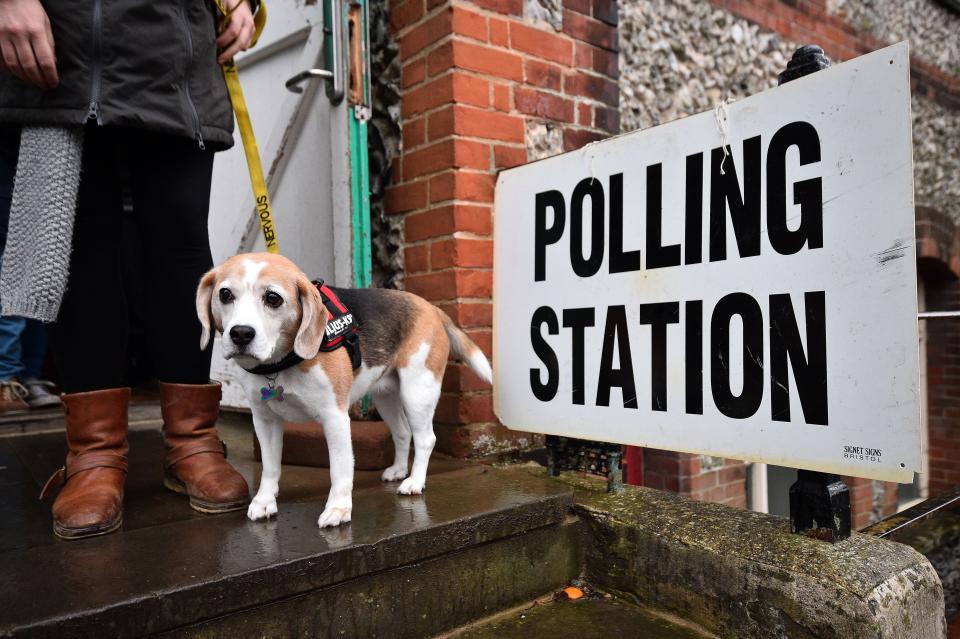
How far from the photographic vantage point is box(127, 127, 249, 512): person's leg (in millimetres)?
1817

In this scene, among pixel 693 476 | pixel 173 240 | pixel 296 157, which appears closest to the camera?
pixel 173 240

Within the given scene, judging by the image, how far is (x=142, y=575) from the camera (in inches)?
52.6

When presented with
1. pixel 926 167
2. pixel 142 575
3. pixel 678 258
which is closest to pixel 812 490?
pixel 678 258

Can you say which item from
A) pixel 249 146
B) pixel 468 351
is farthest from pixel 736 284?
pixel 249 146

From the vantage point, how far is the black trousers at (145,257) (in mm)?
1763

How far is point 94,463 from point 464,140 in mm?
1549

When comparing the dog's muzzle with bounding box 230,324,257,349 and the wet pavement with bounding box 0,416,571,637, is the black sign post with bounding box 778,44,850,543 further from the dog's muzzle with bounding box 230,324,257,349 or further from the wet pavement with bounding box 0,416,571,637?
the dog's muzzle with bounding box 230,324,257,349

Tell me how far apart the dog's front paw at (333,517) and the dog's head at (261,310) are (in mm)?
395

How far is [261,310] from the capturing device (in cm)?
150

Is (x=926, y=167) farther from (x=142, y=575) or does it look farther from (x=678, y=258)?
(x=142, y=575)

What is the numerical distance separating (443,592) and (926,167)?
5426 mm

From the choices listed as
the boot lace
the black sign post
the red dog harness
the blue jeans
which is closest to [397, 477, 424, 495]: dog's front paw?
the red dog harness

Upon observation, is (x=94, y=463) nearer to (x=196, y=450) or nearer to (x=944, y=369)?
(x=196, y=450)

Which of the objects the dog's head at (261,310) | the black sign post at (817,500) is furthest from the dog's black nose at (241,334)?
the black sign post at (817,500)
